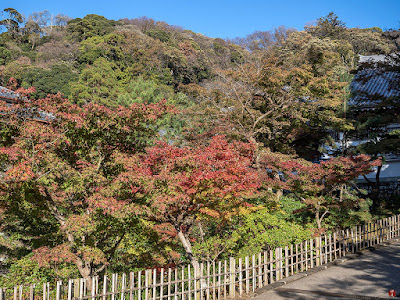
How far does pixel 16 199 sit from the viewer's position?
8.38m

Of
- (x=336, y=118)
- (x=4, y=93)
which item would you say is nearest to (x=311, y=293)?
(x=336, y=118)

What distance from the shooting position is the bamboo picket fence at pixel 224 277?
6488mm


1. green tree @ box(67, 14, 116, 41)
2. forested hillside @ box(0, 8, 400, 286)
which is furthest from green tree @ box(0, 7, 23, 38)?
forested hillside @ box(0, 8, 400, 286)

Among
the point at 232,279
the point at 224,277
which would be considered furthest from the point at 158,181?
the point at 232,279

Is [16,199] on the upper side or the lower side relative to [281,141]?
lower

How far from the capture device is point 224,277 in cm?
789

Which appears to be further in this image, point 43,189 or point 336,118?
point 336,118

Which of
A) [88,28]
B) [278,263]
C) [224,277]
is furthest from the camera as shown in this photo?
[88,28]

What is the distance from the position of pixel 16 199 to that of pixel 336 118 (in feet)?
46.1

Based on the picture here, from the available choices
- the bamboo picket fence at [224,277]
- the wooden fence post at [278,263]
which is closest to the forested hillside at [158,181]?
the bamboo picket fence at [224,277]

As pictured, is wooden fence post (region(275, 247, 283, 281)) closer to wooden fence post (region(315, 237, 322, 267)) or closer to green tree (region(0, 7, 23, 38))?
wooden fence post (region(315, 237, 322, 267))

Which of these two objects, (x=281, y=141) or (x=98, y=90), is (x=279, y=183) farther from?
(x=98, y=90)

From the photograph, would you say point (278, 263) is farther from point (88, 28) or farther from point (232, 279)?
point (88, 28)

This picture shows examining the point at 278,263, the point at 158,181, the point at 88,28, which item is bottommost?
the point at 278,263
